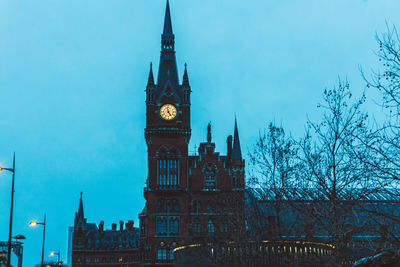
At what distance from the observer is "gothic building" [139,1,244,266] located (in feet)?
239

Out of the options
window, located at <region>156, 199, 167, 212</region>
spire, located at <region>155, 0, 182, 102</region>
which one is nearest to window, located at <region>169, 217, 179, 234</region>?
window, located at <region>156, 199, 167, 212</region>

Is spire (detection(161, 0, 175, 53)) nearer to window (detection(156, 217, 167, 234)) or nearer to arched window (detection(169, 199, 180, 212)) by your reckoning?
arched window (detection(169, 199, 180, 212))

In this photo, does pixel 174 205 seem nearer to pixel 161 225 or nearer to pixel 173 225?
pixel 173 225

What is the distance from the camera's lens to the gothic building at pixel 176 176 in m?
72.8

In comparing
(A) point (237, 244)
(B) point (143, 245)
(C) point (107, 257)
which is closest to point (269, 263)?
(A) point (237, 244)

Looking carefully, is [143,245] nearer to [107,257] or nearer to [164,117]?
[164,117]

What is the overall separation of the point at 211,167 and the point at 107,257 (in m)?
59.8

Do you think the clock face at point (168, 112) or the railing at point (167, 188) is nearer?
the railing at point (167, 188)

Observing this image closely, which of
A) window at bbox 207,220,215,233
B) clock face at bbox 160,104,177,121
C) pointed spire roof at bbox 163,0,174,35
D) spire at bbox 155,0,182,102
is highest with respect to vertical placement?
pointed spire roof at bbox 163,0,174,35

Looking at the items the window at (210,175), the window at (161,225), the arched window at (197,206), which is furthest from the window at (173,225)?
the window at (210,175)

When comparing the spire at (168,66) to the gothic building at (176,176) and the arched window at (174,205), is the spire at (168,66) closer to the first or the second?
the gothic building at (176,176)

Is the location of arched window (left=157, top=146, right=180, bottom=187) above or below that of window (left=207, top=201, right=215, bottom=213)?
above

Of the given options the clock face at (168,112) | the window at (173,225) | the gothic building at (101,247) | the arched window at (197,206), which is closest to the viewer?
the window at (173,225)

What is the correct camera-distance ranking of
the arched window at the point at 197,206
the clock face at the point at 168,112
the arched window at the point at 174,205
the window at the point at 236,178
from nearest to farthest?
the arched window at the point at 174,205 → the arched window at the point at 197,206 → the window at the point at 236,178 → the clock face at the point at 168,112
